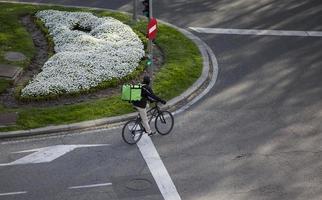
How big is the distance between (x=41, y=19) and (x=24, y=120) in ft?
28.6

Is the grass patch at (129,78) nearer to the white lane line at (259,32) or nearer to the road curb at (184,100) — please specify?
the road curb at (184,100)

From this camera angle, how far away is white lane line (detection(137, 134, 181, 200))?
13.7 meters

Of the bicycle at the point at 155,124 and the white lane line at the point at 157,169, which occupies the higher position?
the bicycle at the point at 155,124

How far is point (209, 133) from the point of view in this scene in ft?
54.5

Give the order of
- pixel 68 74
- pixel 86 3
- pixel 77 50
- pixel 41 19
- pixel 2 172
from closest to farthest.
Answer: pixel 2 172 < pixel 68 74 < pixel 77 50 < pixel 41 19 < pixel 86 3

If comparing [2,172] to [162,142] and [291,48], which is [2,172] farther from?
[291,48]

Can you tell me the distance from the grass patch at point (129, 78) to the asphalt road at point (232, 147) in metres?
0.92

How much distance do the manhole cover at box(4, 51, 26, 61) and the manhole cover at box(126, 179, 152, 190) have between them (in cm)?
909

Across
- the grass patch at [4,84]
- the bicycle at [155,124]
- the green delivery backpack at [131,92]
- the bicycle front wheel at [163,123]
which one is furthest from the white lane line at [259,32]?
the green delivery backpack at [131,92]

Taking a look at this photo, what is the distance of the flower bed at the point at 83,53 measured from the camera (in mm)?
18875

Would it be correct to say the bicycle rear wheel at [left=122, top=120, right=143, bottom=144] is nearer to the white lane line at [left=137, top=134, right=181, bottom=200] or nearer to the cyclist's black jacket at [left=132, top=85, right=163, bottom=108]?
the white lane line at [left=137, top=134, right=181, bottom=200]

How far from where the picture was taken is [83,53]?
67.9 ft

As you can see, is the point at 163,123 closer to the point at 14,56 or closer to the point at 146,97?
the point at 146,97

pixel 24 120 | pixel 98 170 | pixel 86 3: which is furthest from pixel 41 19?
pixel 98 170
